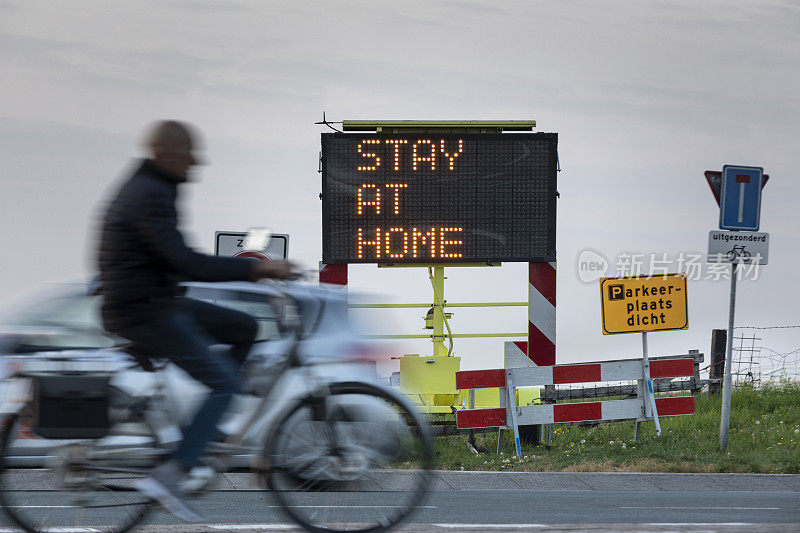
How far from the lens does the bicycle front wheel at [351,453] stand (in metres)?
5.05

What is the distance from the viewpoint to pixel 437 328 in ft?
54.1

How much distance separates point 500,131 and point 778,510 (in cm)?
751

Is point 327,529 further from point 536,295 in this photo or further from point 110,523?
point 536,295

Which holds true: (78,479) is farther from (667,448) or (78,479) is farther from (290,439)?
(667,448)

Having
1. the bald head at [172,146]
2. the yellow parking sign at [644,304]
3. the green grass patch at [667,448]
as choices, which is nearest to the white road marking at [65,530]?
the bald head at [172,146]

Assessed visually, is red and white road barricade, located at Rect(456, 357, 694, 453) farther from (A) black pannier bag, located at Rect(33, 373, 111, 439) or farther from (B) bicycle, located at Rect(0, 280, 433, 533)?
(A) black pannier bag, located at Rect(33, 373, 111, 439)

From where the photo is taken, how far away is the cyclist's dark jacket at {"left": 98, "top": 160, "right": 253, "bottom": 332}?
180 inches

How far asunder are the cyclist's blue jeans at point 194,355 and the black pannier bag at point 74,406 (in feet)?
1.23

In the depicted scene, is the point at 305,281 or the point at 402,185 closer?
the point at 305,281

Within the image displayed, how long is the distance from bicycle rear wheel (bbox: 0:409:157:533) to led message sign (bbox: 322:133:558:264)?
10.4 m

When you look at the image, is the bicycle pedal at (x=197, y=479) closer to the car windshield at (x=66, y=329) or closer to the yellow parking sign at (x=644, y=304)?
the car windshield at (x=66, y=329)

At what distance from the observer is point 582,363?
15.3m

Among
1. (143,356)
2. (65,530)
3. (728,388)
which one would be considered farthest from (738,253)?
(143,356)

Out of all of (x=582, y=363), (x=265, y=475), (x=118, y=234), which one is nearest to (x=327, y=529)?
(x=265, y=475)
